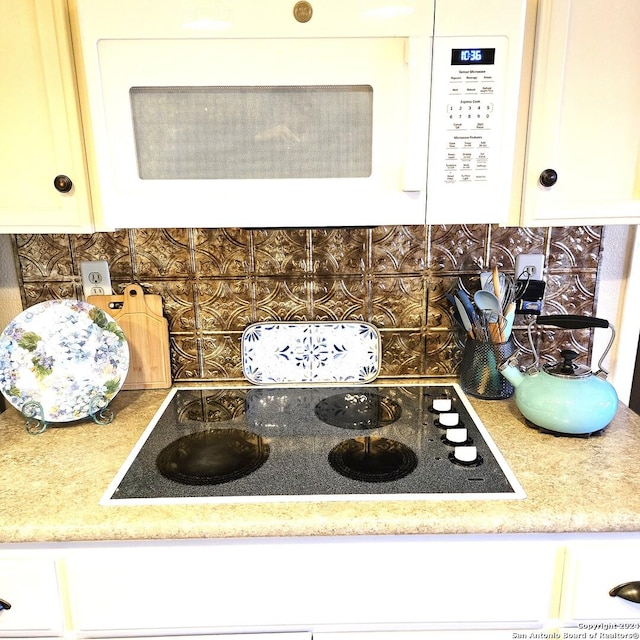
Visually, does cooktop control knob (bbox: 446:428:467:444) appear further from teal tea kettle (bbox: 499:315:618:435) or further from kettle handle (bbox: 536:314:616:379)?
kettle handle (bbox: 536:314:616:379)

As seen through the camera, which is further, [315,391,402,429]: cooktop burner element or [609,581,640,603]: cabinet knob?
[315,391,402,429]: cooktop burner element

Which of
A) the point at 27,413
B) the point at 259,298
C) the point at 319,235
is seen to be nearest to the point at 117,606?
the point at 27,413

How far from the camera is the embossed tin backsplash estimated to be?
4.34 ft

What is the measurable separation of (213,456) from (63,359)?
458 millimetres

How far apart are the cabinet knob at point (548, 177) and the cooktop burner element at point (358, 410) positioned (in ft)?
1.99

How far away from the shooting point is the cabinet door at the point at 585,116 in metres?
0.91

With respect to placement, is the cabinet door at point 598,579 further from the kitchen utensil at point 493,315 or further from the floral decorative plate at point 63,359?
the floral decorative plate at point 63,359

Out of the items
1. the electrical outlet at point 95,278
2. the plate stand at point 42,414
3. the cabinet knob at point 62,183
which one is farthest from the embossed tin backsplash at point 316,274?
the cabinet knob at point 62,183

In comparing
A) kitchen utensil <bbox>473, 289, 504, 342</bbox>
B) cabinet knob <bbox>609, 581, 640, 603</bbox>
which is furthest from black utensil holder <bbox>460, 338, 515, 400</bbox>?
cabinet knob <bbox>609, 581, 640, 603</bbox>

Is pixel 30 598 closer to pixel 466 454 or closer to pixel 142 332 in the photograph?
pixel 142 332

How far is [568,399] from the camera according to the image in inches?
41.5

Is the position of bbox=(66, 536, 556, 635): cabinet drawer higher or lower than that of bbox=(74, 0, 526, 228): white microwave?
lower

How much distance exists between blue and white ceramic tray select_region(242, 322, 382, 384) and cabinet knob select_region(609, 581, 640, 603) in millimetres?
714

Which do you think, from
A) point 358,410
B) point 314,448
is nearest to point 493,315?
point 358,410
